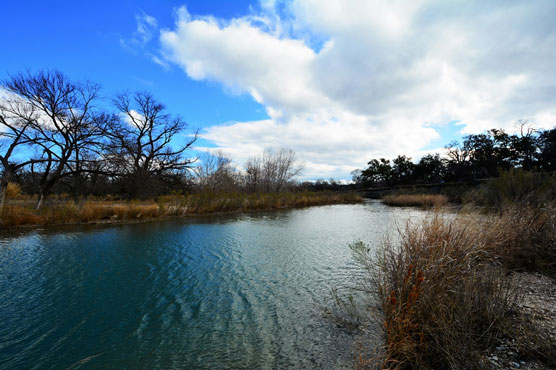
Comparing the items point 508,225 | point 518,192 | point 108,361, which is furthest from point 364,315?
point 518,192

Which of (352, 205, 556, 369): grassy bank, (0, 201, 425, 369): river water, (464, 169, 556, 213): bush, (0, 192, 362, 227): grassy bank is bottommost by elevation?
(0, 201, 425, 369): river water

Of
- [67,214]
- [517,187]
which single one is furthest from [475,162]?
[67,214]

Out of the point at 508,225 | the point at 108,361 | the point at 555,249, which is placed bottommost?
the point at 108,361

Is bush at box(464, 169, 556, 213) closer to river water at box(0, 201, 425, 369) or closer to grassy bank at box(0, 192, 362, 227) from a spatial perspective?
river water at box(0, 201, 425, 369)

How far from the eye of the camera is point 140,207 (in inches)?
629

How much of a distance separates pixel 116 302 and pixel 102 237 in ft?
23.5

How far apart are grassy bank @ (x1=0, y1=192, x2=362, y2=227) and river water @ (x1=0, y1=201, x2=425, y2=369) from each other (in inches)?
199

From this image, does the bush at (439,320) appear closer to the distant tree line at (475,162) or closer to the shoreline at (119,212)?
the shoreline at (119,212)

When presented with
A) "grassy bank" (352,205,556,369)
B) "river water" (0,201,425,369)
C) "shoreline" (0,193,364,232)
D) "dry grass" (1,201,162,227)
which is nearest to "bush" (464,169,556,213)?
"river water" (0,201,425,369)

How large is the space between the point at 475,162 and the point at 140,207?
45.8 metres

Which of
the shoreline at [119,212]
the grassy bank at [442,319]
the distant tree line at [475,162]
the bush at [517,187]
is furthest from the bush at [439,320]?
the distant tree line at [475,162]

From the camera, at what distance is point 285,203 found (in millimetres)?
Answer: 26516

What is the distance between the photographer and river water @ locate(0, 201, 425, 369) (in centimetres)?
307

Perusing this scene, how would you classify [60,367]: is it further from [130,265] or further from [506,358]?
[506,358]
